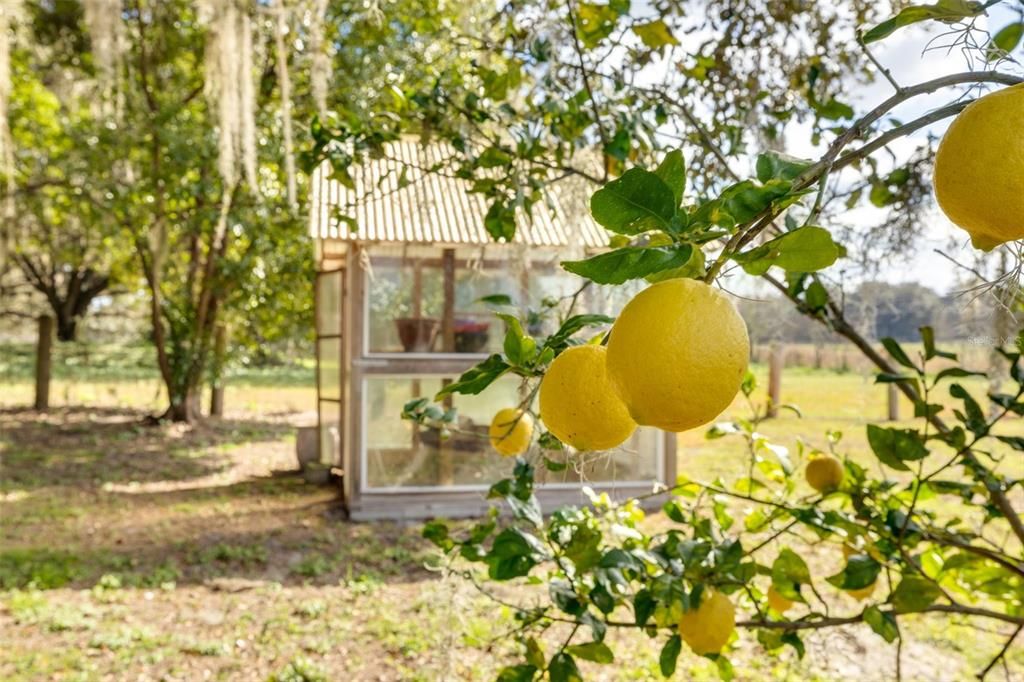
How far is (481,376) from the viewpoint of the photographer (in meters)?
0.65

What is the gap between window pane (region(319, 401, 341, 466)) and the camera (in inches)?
270

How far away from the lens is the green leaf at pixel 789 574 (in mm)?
1326

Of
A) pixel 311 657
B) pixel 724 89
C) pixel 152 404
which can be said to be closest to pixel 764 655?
pixel 311 657

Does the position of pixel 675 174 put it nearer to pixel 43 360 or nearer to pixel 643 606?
pixel 643 606

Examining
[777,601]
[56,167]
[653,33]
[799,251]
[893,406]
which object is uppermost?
[56,167]

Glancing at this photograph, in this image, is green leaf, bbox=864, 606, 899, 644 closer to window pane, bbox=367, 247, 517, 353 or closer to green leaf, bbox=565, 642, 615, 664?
green leaf, bbox=565, 642, 615, 664

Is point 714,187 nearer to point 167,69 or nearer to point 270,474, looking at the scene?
point 270,474

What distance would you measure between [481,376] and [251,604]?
3.72 meters

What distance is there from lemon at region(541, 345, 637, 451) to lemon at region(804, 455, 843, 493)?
38.1 inches

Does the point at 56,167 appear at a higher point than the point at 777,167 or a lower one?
higher

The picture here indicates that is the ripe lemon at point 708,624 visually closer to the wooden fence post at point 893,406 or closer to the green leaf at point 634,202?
the green leaf at point 634,202

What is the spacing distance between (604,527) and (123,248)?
27.9 feet

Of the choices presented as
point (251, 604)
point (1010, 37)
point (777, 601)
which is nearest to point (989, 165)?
point (1010, 37)

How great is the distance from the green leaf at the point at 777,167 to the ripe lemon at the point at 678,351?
0.07 m
